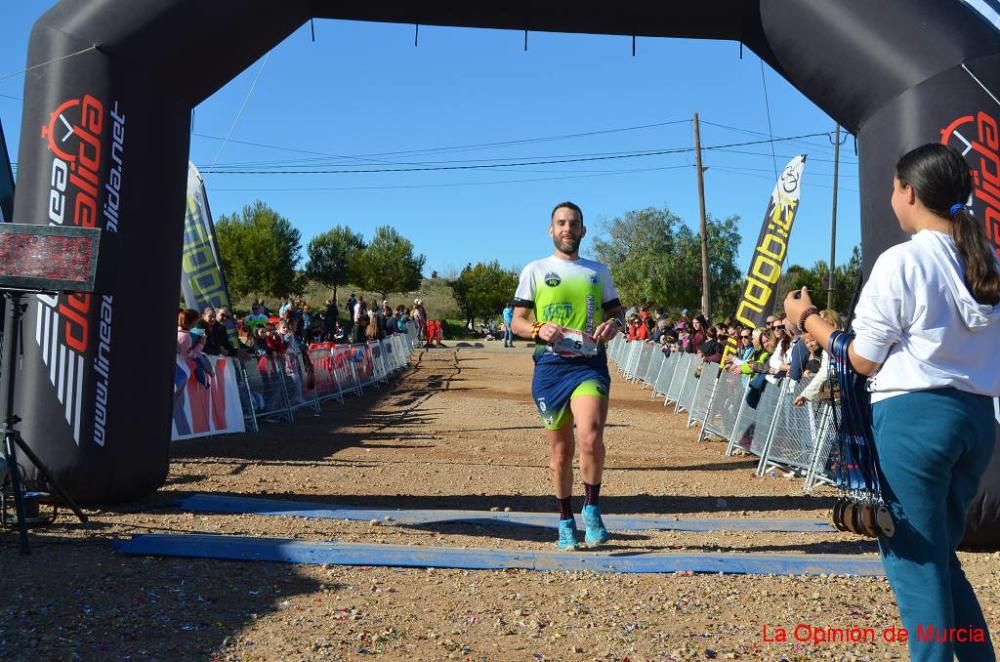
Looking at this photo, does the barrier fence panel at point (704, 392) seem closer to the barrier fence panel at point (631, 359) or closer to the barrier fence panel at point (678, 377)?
the barrier fence panel at point (678, 377)

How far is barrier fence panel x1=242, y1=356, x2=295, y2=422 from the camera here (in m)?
13.8

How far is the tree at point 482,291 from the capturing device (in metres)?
81.0

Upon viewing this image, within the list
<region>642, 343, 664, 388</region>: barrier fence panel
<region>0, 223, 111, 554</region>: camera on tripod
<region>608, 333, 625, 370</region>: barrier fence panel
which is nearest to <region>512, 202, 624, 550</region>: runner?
<region>0, 223, 111, 554</region>: camera on tripod

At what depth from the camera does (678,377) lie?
17.5m

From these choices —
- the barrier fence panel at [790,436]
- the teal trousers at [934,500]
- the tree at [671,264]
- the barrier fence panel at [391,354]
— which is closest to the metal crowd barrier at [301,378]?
the barrier fence panel at [391,354]

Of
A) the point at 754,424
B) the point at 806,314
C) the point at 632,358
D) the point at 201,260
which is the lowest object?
the point at 754,424

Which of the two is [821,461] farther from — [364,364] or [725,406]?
[364,364]

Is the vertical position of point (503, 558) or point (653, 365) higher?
point (653, 365)

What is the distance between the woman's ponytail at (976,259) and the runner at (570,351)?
9.14 feet

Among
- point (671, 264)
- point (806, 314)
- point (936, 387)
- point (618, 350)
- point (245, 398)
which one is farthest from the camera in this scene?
point (671, 264)

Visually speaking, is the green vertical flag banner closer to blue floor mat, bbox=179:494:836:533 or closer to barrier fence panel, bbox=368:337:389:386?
blue floor mat, bbox=179:494:836:533

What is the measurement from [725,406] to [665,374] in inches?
283

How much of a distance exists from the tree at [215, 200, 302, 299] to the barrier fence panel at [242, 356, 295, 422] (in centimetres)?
5597

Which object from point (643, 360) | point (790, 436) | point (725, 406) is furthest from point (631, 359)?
point (790, 436)
